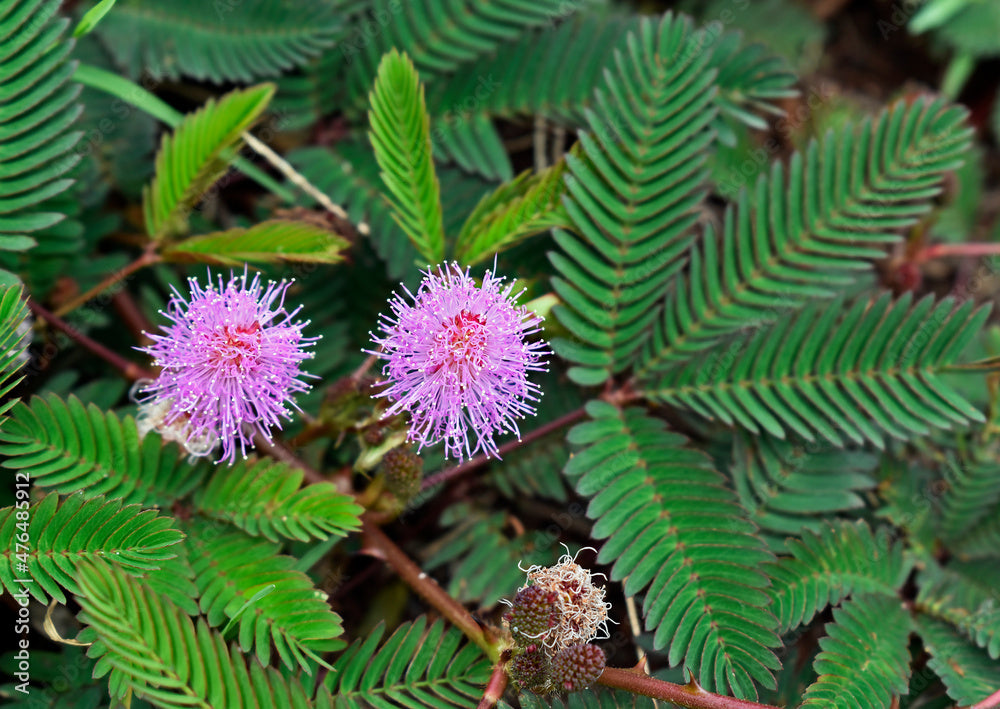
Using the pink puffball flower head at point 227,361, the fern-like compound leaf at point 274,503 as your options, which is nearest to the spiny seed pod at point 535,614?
the fern-like compound leaf at point 274,503

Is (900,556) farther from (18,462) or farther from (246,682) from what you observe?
(18,462)

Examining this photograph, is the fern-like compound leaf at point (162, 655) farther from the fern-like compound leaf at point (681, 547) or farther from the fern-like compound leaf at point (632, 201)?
the fern-like compound leaf at point (632, 201)

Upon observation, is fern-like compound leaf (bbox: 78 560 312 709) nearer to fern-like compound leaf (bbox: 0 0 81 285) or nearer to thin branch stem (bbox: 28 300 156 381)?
thin branch stem (bbox: 28 300 156 381)

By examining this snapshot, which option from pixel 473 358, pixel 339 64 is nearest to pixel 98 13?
pixel 339 64

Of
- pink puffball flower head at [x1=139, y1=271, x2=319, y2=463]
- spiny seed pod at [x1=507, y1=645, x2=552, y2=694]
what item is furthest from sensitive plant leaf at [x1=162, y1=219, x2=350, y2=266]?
spiny seed pod at [x1=507, y1=645, x2=552, y2=694]

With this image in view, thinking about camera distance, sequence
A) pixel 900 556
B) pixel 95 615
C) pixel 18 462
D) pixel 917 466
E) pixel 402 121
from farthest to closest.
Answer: pixel 917 466, pixel 900 556, pixel 402 121, pixel 18 462, pixel 95 615
